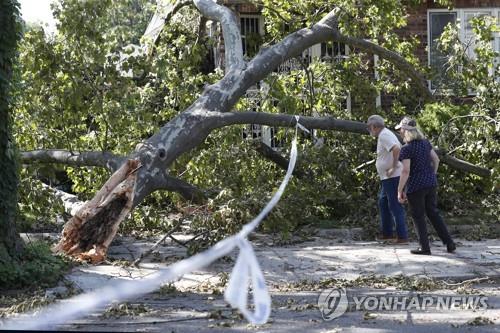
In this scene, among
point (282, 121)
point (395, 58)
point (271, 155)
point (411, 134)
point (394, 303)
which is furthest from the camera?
point (395, 58)

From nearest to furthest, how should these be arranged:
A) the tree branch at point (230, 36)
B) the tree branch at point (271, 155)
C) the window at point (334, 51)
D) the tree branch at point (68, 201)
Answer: the tree branch at point (68, 201), the tree branch at point (230, 36), the tree branch at point (271, 155), the window at point (334, 51)

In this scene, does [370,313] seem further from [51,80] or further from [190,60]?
[190,60]

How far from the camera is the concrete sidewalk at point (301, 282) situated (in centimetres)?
596

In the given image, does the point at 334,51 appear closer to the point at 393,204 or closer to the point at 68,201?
the point at 393,204

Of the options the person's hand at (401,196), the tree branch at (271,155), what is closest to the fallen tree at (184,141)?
the tree branch at (271,155)

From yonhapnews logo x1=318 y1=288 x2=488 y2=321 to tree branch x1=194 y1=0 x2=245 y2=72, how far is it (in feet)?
14.6

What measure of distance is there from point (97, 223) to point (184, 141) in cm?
156

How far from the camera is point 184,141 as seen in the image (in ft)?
31.4

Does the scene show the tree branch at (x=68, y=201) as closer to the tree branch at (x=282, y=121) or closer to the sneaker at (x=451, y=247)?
the tree branch at (x=282, y=121)

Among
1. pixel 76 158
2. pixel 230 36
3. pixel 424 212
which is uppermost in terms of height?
pixel 230 36

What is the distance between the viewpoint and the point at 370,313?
250 inches

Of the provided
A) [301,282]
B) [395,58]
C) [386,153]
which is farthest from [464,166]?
[301,282]

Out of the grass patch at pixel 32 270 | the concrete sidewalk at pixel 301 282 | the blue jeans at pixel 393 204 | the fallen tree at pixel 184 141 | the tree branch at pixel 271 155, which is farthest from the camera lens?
the tree branch at pixel 271 155

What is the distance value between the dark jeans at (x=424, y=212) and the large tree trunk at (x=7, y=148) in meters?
4.34
